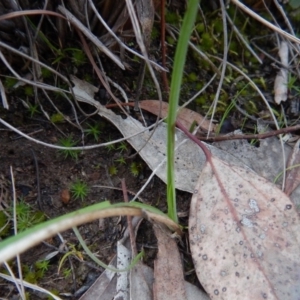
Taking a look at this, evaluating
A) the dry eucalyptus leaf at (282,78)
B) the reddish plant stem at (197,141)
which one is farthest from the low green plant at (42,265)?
the dry eucalyptus leaf at (282,78)

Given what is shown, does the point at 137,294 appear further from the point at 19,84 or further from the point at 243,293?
the point at 19,84

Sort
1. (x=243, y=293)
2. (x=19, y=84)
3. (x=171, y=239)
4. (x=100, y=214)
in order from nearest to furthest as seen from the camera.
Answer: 1. (x=100, y=214)
2. (x=243, y=293)
3. (x=171, y=239)
4. (x=19, y=84)

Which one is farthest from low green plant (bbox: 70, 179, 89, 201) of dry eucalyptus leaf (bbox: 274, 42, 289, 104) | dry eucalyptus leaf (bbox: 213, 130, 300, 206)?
dry eucalyptus leaf (bbox: 274, 42, 289, 104)

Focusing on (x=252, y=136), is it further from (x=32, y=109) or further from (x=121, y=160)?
(x=32, y=109)

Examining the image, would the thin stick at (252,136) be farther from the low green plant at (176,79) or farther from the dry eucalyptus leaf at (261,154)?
the low green plant at (176,79)

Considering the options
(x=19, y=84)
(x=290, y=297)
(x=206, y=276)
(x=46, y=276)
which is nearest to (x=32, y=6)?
(x=19, y=84)
